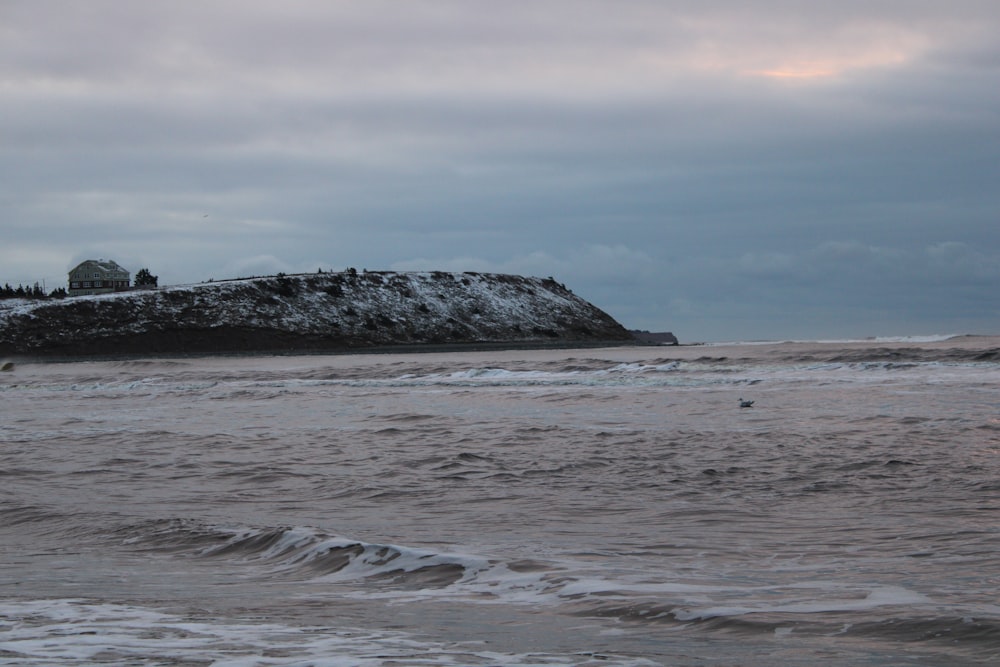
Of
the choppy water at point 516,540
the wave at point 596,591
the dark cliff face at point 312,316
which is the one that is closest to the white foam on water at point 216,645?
the choppy water at point 516,540

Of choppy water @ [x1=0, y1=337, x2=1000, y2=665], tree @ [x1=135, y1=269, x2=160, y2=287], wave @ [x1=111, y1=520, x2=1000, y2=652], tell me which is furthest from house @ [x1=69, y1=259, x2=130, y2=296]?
wave @ [x1=111, y1=520, x2=1000, y2=652]

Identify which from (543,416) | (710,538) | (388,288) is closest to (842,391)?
(543,416)

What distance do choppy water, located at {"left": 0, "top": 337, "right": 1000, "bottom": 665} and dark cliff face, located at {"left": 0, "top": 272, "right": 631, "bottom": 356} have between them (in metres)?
65.0

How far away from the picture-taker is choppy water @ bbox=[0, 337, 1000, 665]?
17.7ft

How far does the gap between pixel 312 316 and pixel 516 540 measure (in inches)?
3545

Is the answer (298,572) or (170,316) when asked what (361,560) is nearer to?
(298,572)

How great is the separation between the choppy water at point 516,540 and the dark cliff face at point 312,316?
64993mm

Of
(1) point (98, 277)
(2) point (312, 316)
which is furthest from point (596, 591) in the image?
(1) point (98, 277)

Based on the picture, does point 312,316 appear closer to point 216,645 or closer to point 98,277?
point 98,277

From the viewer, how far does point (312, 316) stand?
96500 mm

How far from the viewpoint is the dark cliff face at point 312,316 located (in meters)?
80.7

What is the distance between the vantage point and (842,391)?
23781mm

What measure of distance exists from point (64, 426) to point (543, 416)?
978 centimetres

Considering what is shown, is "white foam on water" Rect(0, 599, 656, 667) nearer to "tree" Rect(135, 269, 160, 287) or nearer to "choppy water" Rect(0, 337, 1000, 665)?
"choppy water" Rect(0, 337, 1000, 665)
